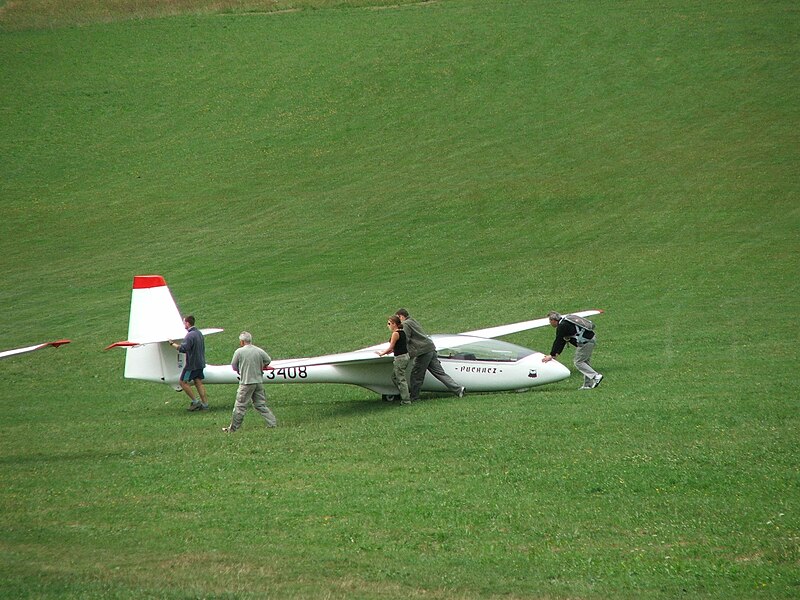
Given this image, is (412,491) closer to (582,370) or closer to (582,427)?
(582,427)

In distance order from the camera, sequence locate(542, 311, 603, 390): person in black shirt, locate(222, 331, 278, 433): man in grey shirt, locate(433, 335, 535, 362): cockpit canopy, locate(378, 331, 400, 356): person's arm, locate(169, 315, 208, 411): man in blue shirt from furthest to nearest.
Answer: locate(169, 315, 208, 411): man in blue shirt, locate(433, 335, 535, 362): cockpit canopy, locate(542, 311, 603, 390): person in black shirt, locate(378, 331, 400, 356): person's arm, locate(222, 331, 278, 433): man in grey shirt

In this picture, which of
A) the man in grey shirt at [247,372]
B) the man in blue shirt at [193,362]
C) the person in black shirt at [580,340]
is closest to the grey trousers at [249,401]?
the man in grey shirt at [247,372]

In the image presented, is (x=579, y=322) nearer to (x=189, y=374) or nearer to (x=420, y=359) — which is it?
(x=420, y=359)

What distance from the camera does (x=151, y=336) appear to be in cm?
1905

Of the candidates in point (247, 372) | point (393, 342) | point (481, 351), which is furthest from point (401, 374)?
point (247, 372)

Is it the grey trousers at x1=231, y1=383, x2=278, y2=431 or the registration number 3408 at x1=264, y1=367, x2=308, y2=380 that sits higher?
the registration number 3408 at x1=264, y1=367, x2=308, y2=380

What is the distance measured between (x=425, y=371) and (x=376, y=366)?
3.28ft

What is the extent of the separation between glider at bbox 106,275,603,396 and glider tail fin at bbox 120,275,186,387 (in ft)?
0.07

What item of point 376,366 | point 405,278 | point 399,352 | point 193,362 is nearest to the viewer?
point 399,352

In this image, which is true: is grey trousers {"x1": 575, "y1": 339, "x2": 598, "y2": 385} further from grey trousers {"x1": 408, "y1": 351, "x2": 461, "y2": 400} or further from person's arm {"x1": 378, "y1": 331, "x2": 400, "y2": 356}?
person's arm {"x1": 378, "y1": 331, "x2": 400, "y2": 356}

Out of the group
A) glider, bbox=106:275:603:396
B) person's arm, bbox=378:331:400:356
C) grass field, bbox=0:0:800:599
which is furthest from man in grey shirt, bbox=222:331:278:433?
person's arm, bbox=378:331:400:356

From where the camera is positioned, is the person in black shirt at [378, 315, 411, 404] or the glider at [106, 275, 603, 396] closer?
the person in black shirt at [378, 315, 411, 404]

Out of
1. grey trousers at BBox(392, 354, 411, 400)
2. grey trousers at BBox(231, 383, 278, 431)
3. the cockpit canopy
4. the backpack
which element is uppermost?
the backpack

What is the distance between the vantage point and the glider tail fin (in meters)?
19.1
